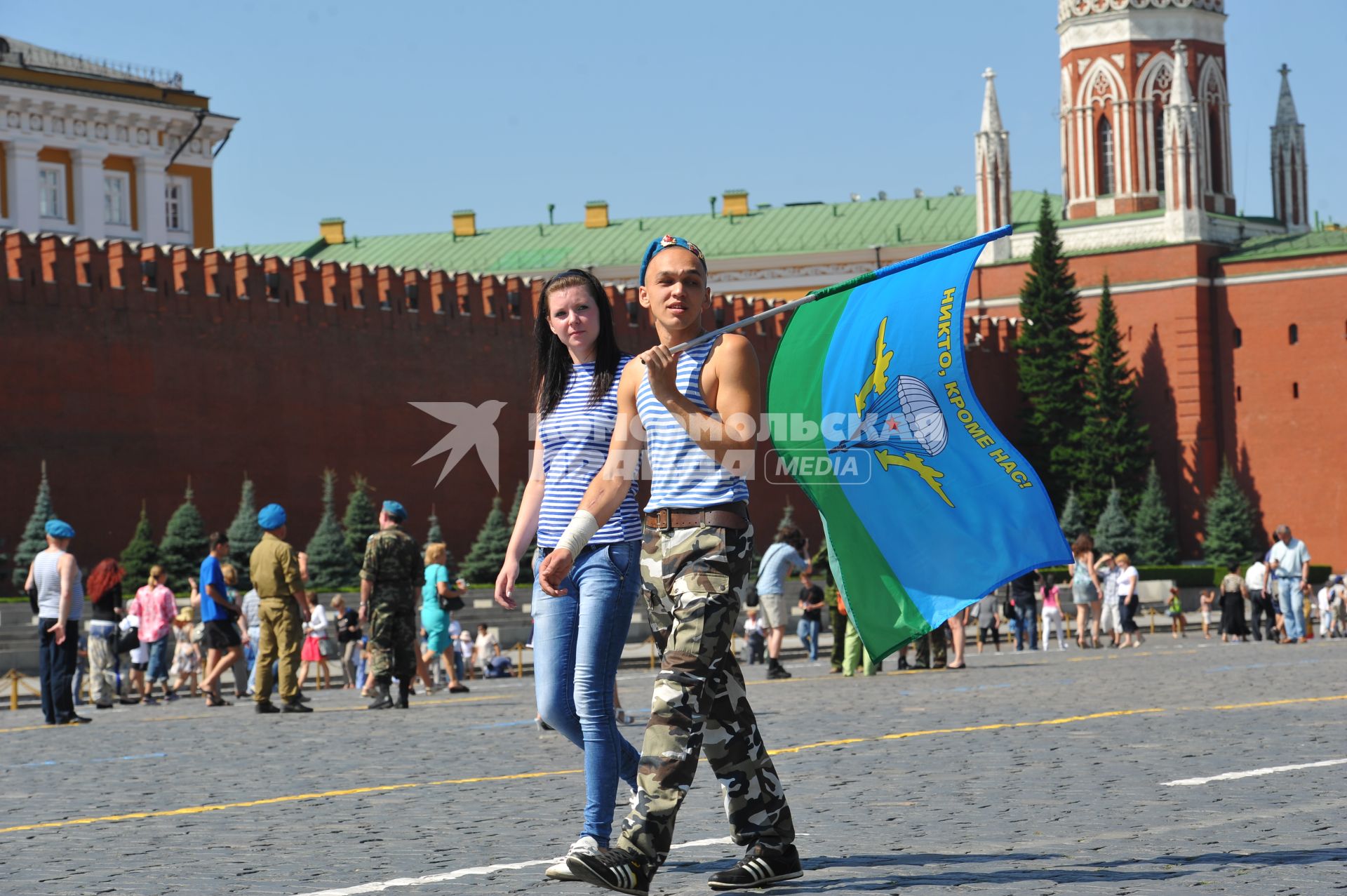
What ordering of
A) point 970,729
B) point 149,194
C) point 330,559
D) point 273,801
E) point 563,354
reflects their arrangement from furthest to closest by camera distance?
point 149,194, point 330,559, point 970,729, point 273,801, point 563,354

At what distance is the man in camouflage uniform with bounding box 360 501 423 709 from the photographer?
12.8 m

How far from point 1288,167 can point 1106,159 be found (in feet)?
17.4

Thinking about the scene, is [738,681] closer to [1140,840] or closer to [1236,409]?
[1140,840]

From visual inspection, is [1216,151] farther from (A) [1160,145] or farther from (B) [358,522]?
(B) [358,522]

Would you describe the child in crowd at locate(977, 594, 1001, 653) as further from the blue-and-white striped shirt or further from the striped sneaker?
the striped sneaker

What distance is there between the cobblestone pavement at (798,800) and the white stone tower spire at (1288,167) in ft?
156

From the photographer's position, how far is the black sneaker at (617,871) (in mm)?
4844

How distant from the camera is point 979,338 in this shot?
2120 inches

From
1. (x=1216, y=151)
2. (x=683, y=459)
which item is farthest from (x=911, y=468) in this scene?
(x=1216, y=151)

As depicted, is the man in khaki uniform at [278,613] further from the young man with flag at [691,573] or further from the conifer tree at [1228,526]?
the conifer tree at [1228,526]

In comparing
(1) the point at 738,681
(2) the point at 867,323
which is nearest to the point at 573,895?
(1) the point at 738,681

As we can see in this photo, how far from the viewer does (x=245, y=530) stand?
34.0 m

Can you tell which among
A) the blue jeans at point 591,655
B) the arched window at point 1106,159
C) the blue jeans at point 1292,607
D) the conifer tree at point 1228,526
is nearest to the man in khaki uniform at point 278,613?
the blue jeans at point 591,655

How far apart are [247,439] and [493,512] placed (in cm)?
451
